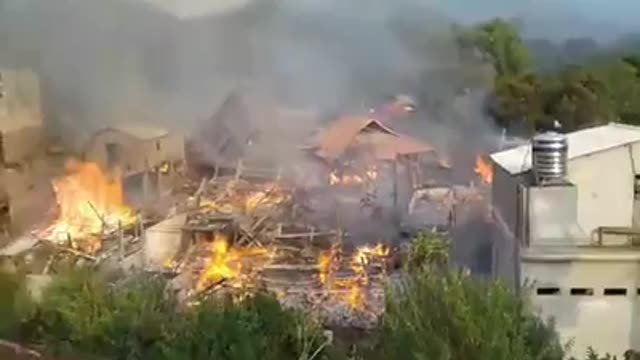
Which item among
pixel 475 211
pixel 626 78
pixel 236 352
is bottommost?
pixel 236 352

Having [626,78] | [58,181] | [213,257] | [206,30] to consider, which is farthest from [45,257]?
[626,78]

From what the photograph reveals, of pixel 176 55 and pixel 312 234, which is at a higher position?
pixel 176 55

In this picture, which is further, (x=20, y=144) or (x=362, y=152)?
(x=20, y=144)

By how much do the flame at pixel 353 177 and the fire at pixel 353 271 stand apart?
1.62 feet

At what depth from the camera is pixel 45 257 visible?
12.8 feet

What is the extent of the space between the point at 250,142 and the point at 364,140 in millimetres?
573

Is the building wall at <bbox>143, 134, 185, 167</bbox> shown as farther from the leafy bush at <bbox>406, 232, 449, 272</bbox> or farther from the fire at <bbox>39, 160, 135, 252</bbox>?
the leafy bush at <bbox>406, 232, 449, 272</bbox>

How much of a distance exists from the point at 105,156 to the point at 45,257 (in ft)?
3.50

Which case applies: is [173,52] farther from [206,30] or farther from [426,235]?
[426,235]

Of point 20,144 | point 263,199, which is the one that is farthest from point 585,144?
point 20,144

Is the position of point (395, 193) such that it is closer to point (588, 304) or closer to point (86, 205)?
point (86, 205)

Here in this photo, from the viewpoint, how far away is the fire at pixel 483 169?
14.5 feet

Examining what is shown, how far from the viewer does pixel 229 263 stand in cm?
398

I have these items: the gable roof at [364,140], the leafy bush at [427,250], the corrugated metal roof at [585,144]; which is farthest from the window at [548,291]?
the gable roof at [364,140]
